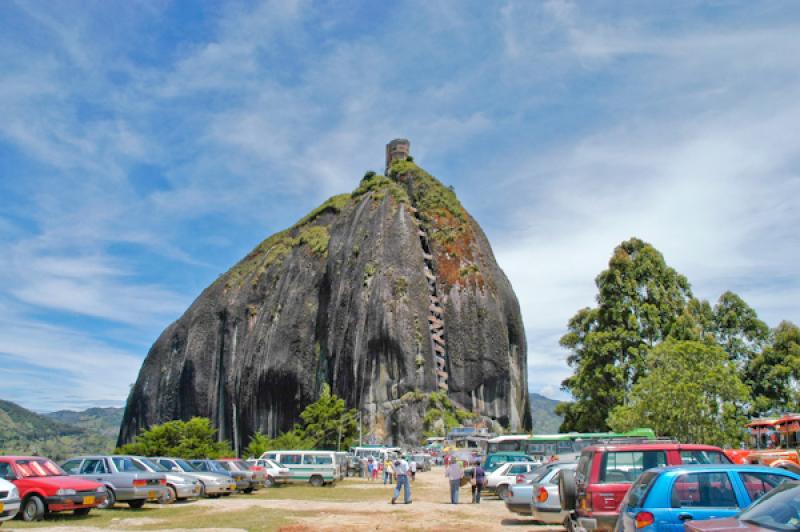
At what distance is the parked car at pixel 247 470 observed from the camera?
2789 cm

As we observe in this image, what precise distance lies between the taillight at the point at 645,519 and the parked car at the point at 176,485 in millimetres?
16766

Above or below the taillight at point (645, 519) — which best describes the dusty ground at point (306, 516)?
below

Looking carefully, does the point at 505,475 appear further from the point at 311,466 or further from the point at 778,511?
the point at 778,511

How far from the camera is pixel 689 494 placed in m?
9.13

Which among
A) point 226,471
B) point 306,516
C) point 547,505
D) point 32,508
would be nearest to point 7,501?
point 32,508

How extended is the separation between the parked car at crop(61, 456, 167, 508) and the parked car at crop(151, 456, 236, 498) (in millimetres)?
3256

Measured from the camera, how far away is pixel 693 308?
47344 mm

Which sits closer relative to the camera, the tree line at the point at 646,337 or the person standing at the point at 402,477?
the person standing at the point at 402,477

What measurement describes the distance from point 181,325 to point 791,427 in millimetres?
86098

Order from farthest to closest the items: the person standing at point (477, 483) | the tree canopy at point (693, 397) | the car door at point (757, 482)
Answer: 1. the tree canopy at point (693, 397)
2. the person standing at point (477, 483)
3. the car door at point (757, 482)

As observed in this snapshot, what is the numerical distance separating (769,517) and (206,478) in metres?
21.8

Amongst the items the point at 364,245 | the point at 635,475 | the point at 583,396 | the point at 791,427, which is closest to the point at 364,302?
the point at 364,245

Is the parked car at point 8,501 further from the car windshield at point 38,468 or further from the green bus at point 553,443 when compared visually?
the green bus at point 553,443

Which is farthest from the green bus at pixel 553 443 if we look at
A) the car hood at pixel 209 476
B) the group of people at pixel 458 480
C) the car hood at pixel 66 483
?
the car hood at pixel 66 483
